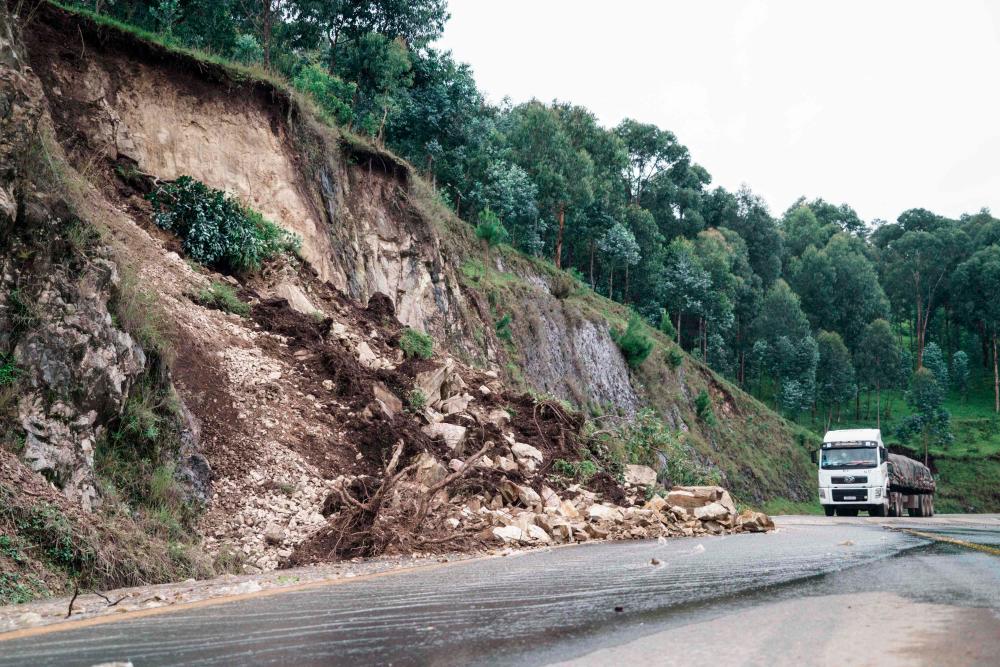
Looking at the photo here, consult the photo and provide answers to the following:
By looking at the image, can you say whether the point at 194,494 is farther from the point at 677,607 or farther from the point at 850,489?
the point at 850,489

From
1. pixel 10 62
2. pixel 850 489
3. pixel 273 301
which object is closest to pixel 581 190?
pixel 850 489

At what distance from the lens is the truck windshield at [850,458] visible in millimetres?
29055

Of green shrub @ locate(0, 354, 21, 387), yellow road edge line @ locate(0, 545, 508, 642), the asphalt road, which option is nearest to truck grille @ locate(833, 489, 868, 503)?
the asphalt road

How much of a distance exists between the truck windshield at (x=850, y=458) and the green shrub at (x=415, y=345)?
17421 mm

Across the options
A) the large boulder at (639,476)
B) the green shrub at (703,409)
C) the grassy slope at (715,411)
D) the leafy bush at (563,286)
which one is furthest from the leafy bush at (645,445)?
the green shrub at (703,409)

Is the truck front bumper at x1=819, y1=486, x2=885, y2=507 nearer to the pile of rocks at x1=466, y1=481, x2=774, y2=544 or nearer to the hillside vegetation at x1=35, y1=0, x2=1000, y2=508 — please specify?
the pile of rocks at x1=466, y1=481, x2=774, y2=544

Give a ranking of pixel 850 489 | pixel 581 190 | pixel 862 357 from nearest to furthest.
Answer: pixel 850 489, pixel 581 190, pixel 862 357

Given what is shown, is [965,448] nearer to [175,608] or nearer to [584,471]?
[584,471]

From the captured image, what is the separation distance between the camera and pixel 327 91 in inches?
1192

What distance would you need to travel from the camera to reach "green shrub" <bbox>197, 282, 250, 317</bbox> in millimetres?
14758

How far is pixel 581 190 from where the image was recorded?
175 ft

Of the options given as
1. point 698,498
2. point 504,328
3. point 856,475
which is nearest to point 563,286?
point 504,328

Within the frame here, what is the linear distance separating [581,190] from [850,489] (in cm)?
2973

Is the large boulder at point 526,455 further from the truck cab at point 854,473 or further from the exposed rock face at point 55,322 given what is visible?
the truck cab at point 854,473
